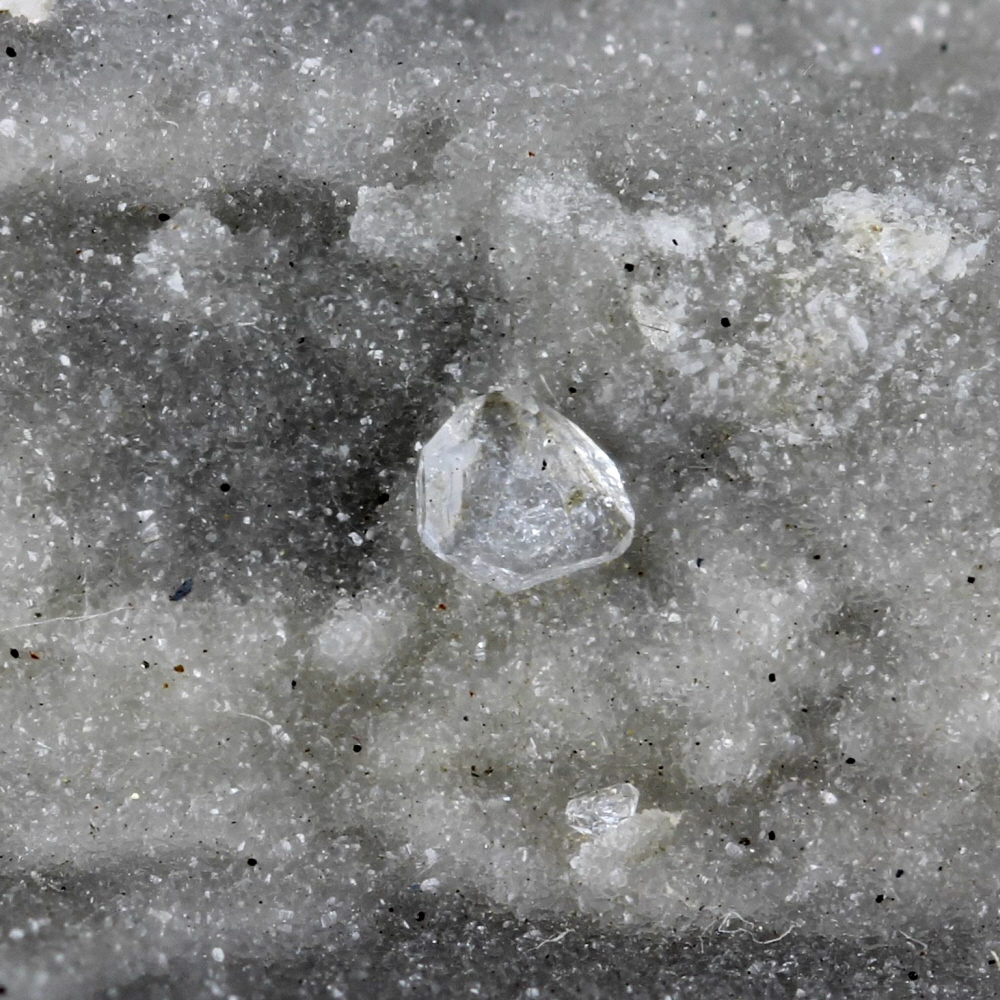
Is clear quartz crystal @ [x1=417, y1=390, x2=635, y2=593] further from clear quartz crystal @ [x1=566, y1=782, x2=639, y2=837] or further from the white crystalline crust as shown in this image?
clear quartz crystal @ [x1=566, y1=782, x2=639, y2=837]

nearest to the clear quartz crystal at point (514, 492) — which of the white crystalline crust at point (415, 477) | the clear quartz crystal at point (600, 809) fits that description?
the white crystalline crust at point (415, 477)

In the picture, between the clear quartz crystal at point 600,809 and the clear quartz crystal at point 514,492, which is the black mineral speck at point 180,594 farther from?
the clear quartz crystal at point 600,809

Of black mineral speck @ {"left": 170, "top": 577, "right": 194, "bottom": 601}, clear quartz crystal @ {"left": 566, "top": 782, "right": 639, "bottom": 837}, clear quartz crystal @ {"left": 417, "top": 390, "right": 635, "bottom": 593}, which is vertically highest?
clear quartz crystal @ {"left": 417, "top": 390, "right": 635, "bottom": 593}

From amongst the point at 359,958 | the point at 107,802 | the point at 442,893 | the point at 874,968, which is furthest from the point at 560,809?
the point at 107,802

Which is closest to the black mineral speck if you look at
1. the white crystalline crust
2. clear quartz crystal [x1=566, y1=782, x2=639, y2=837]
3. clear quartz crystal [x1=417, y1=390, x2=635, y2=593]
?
the white crystalline crust

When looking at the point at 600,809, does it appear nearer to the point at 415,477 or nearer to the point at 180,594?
the point at 415,477

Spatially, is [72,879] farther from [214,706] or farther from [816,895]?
[816,895]
